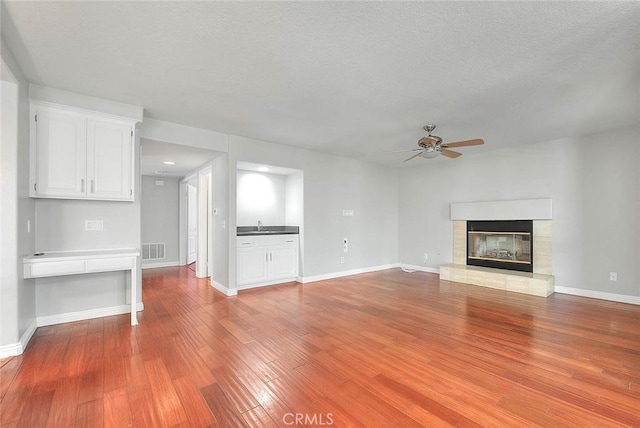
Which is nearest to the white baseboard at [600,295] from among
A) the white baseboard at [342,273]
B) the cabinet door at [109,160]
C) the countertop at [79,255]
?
the white baseboard at [342,273]

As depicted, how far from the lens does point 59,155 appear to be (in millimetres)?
3102

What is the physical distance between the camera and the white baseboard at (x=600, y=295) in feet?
13.6

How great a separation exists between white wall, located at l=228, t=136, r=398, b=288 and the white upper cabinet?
154cm

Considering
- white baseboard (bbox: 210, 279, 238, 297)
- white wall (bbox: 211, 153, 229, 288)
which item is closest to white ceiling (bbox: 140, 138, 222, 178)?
white wall (bbox: 211, 153, 229, 288)

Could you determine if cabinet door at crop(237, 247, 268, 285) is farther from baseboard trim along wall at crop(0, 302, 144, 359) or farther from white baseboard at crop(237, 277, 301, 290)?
baseboard trim along wall at crop(0, 302, 144, 359)

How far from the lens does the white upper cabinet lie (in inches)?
118

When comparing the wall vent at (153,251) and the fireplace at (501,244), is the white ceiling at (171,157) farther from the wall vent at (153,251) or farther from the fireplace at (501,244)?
the fireplace at (501,244)

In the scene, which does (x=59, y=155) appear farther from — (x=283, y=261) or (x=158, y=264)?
(x=158, y=264)

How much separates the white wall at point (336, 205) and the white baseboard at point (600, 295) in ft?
10.9

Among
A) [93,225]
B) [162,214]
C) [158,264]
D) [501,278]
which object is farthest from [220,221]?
[501,278]

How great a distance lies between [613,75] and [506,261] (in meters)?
3.57

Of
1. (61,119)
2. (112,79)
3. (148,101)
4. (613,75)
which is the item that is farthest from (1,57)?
(613,75)

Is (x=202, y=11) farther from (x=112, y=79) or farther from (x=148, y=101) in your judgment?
(x=148, y=101)

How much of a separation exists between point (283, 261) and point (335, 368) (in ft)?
10.6
